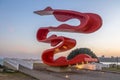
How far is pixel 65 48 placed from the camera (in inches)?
1188

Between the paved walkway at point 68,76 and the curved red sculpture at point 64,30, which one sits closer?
the paved walkway at point 68,76

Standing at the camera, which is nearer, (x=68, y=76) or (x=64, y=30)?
(x=68, y=76)

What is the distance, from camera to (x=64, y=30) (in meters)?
28.8

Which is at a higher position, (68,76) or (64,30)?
(64,30)

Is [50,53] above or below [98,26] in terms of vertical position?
below

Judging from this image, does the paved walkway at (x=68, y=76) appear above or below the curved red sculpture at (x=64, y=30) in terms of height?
below

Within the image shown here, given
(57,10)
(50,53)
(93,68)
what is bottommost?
(93,68)

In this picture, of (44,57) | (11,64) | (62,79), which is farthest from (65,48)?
(62,79)

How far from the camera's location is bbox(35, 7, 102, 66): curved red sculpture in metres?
27.6

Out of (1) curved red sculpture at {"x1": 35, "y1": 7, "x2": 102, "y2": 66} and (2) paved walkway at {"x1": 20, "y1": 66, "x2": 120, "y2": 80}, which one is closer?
(2) paved walkway at {"x1": 20, "y1": 66, "x2": 120, "y2": 80}

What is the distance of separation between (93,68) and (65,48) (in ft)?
36.5

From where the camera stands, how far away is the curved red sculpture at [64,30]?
27625 mm

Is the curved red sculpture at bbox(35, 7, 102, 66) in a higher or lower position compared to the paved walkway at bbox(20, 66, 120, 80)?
higher

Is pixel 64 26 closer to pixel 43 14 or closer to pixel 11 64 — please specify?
pixel 43 14
